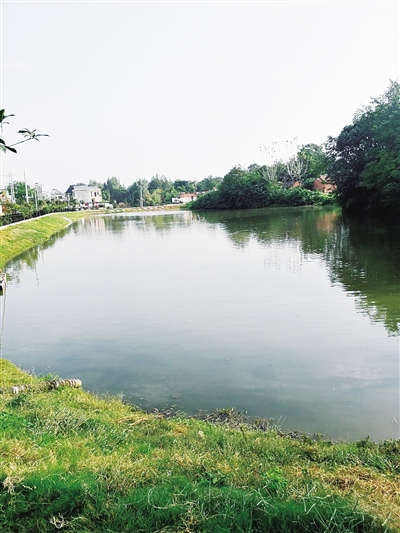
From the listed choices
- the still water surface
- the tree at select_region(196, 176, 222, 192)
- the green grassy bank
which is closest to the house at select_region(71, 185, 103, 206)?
the tree at select_region(196, 176, 222, 192)

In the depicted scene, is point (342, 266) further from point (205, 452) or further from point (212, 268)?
point (205, 452)

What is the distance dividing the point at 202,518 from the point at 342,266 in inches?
606

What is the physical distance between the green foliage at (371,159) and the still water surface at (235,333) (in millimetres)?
14484

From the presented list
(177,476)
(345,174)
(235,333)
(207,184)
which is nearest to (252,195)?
(345,174)

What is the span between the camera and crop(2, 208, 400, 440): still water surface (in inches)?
271

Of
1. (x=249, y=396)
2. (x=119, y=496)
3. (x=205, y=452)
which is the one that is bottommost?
(x=249, y=396)

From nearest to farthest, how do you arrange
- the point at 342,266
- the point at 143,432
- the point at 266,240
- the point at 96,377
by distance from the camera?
the point at 143,432, the point at 96,377, the point at 342,266, the point at 266,240

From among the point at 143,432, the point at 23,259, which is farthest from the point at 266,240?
the point at 143,432

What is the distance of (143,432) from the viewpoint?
5305mm

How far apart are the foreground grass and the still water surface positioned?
126 cm

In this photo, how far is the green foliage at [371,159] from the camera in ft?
105

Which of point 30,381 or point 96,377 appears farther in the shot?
point 96,377

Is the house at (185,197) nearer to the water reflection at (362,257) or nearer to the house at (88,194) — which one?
the house at (88,194)

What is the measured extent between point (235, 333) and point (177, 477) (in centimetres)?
659
